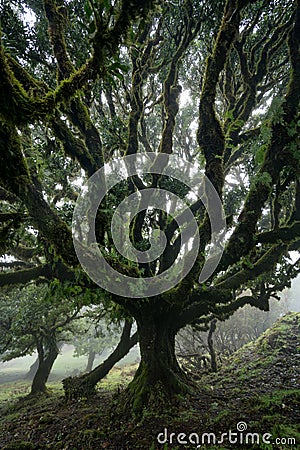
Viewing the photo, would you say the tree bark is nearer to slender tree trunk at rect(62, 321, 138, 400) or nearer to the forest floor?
the forest floor

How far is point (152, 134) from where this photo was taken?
46.8 feet

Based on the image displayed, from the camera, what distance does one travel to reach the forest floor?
5152mm

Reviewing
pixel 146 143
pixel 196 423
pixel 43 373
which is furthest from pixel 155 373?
pixel 43 373

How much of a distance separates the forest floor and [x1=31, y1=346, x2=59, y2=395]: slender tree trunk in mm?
7481

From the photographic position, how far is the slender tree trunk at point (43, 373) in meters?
16.0

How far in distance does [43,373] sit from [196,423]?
13834 mm

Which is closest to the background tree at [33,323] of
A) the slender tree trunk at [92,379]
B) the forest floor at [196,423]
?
the slender tree trunk at [92,379]

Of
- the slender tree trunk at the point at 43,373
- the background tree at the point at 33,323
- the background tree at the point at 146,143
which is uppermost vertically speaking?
the background tree at the point at 146,143

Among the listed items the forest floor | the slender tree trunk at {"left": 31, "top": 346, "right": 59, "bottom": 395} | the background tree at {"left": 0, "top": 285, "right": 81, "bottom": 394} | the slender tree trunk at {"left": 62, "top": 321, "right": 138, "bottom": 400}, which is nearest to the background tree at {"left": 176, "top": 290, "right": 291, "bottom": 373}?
the slender tree trunk at {"left": 31, "top": 346, "right": 59, "bottom": 395}

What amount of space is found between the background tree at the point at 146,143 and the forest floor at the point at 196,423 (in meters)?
0.94

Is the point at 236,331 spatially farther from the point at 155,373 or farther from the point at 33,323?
the point at 155,373

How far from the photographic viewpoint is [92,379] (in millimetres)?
11164

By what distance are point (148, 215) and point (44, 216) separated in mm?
5222

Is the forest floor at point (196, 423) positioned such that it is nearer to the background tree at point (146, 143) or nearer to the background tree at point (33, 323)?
the background tree at point (146, 143)
